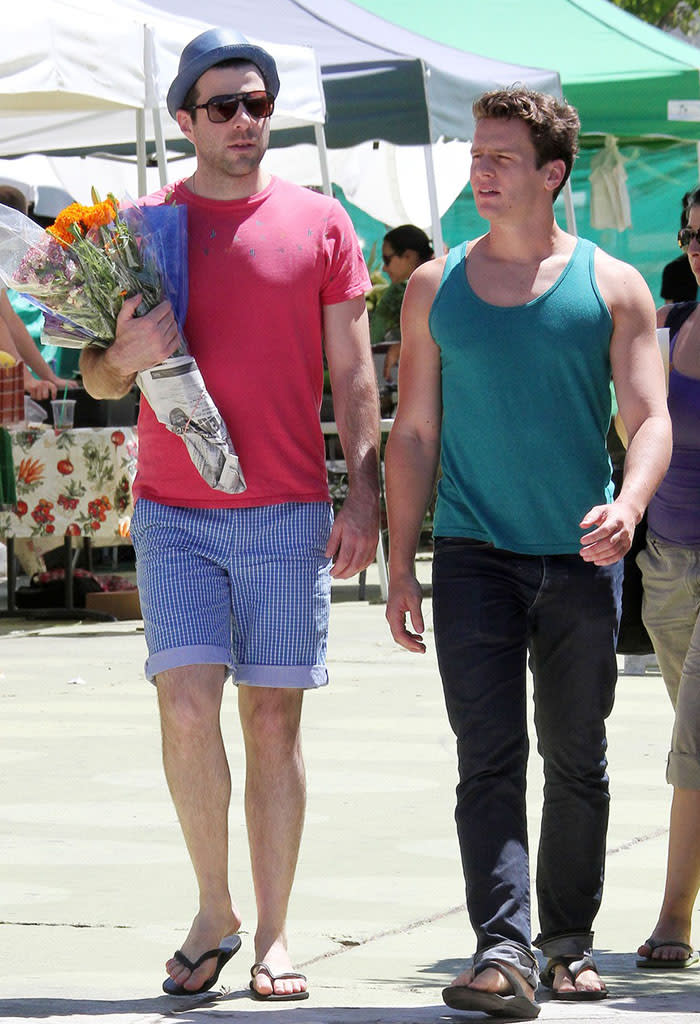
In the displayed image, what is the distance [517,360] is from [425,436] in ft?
0.91

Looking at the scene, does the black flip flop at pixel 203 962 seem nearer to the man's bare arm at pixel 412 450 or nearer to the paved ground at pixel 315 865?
the paved ground at pixel 315 865

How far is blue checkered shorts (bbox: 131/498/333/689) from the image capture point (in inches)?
163

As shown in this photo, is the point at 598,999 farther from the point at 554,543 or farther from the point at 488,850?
the point at 554,543

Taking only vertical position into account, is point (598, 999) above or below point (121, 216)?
below

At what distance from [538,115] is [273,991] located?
1.82m

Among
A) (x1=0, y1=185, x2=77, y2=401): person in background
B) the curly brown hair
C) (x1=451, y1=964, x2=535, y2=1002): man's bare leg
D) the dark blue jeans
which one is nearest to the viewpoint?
(x1=451, y1=964, x2=535, y2=1002): man's bare leg

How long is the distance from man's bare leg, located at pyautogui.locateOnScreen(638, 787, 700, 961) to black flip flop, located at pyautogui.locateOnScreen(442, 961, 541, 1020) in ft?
2.17

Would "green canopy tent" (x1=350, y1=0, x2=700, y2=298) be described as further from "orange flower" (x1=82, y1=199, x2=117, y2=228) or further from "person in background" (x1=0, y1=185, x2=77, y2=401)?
"orange flower" (x1=82, y1=199, x2=117, y2=228)

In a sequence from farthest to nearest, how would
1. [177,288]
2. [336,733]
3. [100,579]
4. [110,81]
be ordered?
[100,579], [110,81], [336,733], [177,288]

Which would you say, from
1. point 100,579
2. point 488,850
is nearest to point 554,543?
point 488,850

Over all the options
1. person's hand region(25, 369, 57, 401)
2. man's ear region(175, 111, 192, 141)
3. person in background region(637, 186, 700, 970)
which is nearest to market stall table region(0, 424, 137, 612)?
person's hand region(25, 369, 57, 401)

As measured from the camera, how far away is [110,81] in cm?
1027

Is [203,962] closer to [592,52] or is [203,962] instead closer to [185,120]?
[185,120]

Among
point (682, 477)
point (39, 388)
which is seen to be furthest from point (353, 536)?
point (39, 388)
